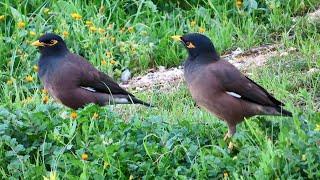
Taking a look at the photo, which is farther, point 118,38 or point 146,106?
point 118,38

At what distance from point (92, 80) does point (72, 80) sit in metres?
0.22

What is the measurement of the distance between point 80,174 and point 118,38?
4.22m

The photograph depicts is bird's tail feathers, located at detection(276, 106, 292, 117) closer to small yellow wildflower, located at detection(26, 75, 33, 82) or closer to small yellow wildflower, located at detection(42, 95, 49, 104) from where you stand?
small yellow wildflower, located at detection(42, 95, 49, 104)

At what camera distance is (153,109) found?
873 cm

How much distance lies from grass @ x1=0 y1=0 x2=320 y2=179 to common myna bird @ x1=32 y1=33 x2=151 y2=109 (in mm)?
165

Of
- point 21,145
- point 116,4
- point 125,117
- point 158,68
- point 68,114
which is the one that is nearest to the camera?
point 21,145

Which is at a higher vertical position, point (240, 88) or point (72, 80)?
point (240, 88)

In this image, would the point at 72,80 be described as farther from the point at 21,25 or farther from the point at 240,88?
the point at 21,25

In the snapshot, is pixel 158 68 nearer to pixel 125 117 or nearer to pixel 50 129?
pixel 125 117

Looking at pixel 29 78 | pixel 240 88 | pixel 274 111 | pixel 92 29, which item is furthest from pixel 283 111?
pixel 92 29

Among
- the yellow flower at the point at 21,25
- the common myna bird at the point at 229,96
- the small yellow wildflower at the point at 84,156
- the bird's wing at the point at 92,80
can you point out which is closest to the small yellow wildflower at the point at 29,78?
the yellow flower at the point at 21,25

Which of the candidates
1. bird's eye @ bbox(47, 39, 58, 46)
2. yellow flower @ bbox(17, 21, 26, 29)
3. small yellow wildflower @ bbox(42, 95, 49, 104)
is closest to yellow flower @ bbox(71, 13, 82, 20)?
yellow flower @ bbox(17, 21, 26, 29)

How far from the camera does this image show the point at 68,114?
8000 mm

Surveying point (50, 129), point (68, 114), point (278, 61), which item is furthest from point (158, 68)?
point (50, 129)
